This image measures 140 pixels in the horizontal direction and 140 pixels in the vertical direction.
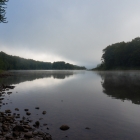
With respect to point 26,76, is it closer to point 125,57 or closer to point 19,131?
point 19,131

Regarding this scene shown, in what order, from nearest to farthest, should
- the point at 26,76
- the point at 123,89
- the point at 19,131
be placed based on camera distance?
the point at 19,131
the point at 123,89
the point at 26,76

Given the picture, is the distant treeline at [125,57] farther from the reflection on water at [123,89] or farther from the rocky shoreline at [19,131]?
the rocky shoreline at [19,131]

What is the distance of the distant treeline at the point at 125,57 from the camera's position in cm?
11256

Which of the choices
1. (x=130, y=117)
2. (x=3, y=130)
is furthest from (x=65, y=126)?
(x=130, y=117)

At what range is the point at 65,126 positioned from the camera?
10891mm

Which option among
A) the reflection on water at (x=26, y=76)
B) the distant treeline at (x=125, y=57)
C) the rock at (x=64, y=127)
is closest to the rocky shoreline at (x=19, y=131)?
the rock at (x=64, y=127)

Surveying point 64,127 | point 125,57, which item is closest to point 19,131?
point 64,127

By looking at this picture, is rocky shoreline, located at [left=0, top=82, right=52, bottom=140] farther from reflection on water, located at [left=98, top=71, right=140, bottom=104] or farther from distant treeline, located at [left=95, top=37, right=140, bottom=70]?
distant treeline, located at [left=95, top=37, right=140, bottom=70]

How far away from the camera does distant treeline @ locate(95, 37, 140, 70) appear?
113 meters

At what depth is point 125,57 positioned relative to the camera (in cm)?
12181

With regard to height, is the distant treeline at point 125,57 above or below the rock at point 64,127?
above

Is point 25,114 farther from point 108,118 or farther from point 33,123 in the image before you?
point 108,118

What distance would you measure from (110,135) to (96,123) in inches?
77.9


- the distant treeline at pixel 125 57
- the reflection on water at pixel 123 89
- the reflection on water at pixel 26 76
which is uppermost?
the distant treeline at pixel 125 57
